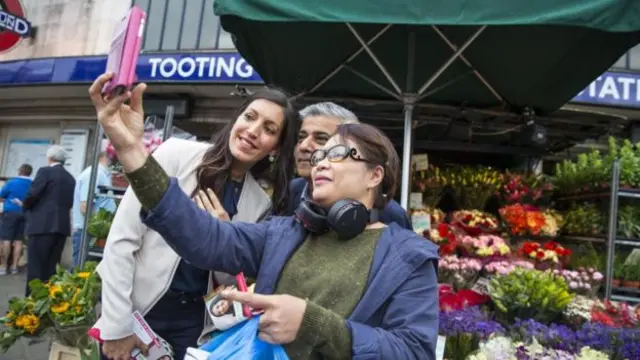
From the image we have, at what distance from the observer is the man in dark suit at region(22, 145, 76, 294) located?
5.54 metres

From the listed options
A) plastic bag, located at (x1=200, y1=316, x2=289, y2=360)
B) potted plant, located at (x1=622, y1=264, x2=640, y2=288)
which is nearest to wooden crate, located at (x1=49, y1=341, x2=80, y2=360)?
plastic bag, located at (x1=200, y1=316, x2=289, y2=360)

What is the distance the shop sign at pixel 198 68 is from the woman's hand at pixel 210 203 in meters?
7.07

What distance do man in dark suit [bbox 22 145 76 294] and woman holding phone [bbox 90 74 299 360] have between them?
4.56m

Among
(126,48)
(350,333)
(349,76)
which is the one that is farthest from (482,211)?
(126,48)

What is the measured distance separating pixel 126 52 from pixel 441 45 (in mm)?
3323

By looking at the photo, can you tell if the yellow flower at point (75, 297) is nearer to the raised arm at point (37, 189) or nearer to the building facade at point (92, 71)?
the raised arm at point (37, 189)

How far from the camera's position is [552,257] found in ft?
11.9

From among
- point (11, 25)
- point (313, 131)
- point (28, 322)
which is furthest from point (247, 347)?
point (11, 25)

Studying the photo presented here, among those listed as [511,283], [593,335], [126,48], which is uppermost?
[126,48]

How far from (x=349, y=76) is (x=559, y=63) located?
1.72 m

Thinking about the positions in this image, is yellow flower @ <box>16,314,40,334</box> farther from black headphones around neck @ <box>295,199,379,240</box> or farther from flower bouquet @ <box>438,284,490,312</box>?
flower bouquet @ <box>438,284,490,312</box>

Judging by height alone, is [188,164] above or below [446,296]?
above

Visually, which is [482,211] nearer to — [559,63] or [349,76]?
[559,63]

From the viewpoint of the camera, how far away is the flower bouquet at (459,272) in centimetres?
336
